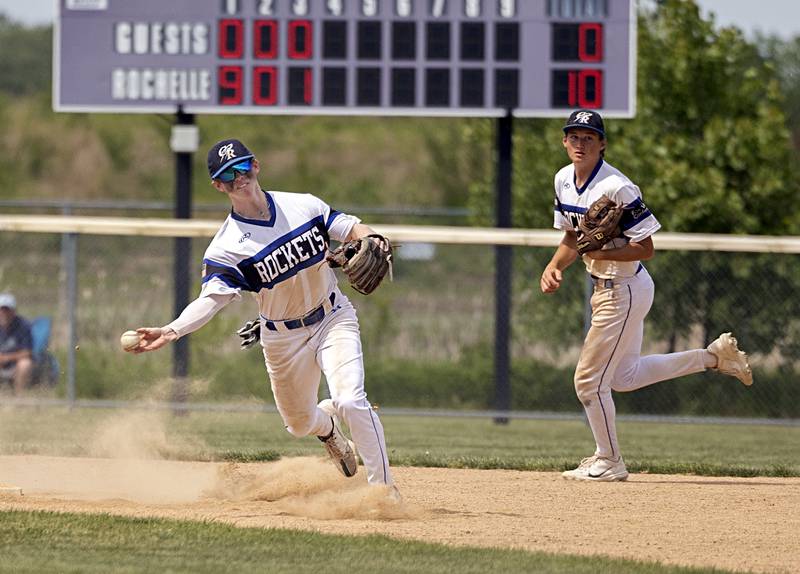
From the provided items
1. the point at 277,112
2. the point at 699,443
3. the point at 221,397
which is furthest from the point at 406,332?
the point at 699,443

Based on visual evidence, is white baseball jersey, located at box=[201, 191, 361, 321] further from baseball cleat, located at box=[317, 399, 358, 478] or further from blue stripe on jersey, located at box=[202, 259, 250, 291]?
baseball cleat, located at box=[317, 399, 358, 478]

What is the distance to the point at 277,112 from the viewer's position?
1294cm

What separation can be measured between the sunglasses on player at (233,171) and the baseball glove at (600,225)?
210cm

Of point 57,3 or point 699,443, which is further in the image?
point 57,3

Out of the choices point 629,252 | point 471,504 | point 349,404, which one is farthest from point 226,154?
point 629,252

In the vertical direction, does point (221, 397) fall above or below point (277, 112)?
below

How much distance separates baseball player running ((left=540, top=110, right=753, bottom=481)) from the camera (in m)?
7.80

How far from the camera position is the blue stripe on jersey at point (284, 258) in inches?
264

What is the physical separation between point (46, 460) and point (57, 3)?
5.76 m

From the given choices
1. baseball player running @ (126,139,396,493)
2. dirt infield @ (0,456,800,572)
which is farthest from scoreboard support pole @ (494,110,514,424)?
baseball player running @ (126,139,396,493)

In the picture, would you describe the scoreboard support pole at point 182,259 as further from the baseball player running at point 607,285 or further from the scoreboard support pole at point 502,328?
the baseball player running at point 607,285

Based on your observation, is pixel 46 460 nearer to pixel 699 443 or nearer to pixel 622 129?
pixel 699 443

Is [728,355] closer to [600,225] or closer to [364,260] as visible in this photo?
[600,225]

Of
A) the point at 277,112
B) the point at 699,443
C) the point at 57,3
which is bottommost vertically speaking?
the point at 699,443
